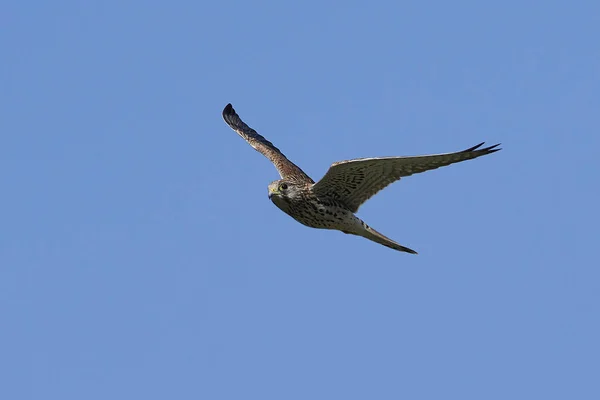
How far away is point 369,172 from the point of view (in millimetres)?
15859

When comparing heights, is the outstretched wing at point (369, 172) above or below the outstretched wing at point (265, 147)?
below

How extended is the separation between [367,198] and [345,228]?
61cm

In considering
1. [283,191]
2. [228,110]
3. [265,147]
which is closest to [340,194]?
[283,191]

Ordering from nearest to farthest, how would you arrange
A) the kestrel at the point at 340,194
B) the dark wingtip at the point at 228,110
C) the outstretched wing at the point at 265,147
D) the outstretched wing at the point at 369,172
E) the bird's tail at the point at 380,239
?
the outstretched wing at the point at 369,172, the kestrel at the point at 340,194, the bird's tail at the point at 380,239, the outstretched wing at the point at 265,147, the dark wingtip at the point at 228,110

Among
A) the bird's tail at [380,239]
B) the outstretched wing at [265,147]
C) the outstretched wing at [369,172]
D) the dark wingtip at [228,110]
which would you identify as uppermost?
→ the dark wingtip at [228,110]

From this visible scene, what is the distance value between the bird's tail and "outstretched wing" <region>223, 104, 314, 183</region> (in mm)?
1494

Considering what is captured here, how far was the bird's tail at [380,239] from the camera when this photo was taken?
16.5 meters

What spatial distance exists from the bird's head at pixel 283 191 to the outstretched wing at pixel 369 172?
1.16ft

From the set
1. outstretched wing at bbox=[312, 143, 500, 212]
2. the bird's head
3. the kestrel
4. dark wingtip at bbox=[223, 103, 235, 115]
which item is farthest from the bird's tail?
dark wingtip at bbox=[223, 103, 235, 115]

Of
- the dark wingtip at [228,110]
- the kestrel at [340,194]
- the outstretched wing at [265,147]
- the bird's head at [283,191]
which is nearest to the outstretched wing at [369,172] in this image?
the kestrel at [340,194]

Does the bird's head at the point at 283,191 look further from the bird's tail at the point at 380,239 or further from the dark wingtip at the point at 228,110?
the dark wingtip at the point at 228,110

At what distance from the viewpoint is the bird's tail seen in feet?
54.3

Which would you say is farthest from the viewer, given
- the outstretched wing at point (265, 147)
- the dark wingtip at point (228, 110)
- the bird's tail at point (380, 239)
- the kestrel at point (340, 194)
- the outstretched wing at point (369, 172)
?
the dark wingtip at point (228, 110)

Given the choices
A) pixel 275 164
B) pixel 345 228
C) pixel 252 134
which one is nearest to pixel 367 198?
pixel 345 228
